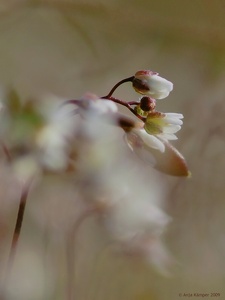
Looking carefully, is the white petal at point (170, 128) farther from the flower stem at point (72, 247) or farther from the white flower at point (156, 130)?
the flower stem at point (72, 247)

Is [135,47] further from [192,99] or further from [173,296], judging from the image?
[173,296]

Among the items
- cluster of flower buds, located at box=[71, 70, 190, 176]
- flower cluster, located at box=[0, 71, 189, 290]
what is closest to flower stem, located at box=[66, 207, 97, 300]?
flower cluster, located at box=[0, 71, 189, 290]

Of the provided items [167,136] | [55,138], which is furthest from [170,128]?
[55,138]

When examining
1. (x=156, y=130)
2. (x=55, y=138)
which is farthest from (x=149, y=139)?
(x=55, y=138)

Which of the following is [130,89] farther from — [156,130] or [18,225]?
[18,225]

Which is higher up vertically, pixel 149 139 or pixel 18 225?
pixel 149 139

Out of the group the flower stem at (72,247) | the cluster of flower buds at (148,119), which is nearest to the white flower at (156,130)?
the cluster of flower buds at (148,119)
